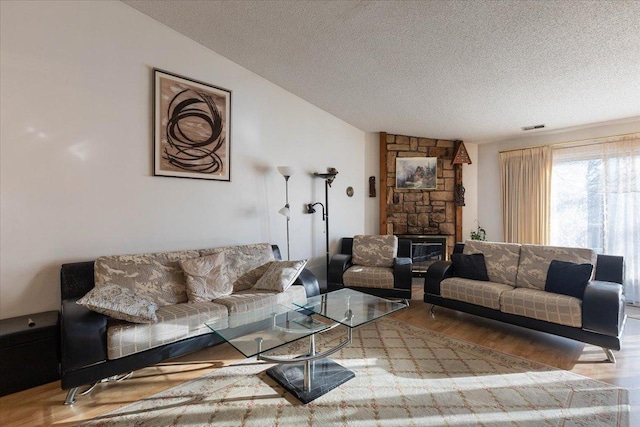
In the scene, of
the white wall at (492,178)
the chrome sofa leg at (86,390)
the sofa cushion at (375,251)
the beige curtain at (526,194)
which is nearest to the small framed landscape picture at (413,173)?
the white wall at (492,178)

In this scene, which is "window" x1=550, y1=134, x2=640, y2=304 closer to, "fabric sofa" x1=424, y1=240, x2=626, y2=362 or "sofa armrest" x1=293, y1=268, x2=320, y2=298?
"fabric sofa" x1=424, y1=240, x2=626, y2=362

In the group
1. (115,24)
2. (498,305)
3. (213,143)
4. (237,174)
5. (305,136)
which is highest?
(115,24)

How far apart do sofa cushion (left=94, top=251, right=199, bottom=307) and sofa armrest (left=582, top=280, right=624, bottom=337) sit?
3.54m

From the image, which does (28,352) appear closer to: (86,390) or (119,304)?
(86,390)

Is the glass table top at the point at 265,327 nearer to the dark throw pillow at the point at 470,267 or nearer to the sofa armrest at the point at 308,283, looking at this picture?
the sofa armrest at the point at 308,283

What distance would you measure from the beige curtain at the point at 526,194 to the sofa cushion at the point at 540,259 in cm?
181

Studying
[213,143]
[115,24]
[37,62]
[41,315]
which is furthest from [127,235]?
[115,24]

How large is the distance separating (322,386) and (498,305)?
2.03 metres

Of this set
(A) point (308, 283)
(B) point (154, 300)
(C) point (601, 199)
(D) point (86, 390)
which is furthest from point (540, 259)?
(D) point (86, 390)

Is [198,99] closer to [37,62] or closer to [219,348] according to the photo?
[37,62]

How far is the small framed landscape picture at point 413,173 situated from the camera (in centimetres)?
550

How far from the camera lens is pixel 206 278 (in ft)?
9.78

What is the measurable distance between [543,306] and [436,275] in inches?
42.4

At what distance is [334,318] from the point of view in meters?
2.46
